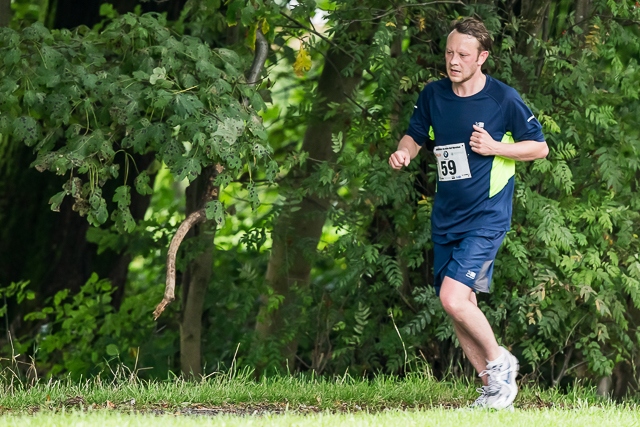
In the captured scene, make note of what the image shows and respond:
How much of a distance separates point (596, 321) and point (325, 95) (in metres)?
3.15

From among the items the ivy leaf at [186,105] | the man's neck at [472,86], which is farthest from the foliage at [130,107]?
the man's neck at [472,86]

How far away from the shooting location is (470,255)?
5.20 m

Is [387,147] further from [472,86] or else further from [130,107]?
[130,107]

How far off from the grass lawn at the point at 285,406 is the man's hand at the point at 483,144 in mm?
1374

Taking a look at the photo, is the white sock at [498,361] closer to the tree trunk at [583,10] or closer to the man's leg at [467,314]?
the man's leg at [467,314]

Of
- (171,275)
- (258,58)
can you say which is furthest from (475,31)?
(171,275)

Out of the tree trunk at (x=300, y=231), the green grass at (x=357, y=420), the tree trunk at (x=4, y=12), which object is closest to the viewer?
the green grass at (x=357, y=420)

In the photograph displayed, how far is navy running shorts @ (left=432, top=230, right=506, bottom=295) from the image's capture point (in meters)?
5.20

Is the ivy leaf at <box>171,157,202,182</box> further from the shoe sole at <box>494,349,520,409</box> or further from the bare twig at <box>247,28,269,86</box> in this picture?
the shoe sole at <box>494,349,520,409</box>

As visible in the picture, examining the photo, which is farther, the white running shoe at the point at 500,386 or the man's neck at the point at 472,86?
the man's neck at the point at 472,86

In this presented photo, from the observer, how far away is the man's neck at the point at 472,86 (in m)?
5.35

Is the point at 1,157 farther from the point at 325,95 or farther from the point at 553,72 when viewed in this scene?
the point at 553,72

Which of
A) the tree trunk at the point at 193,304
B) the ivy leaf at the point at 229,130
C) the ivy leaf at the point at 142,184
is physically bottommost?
the tree trunk at the point at 193,304

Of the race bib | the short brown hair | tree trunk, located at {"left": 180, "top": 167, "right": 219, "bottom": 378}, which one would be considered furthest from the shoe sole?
tree trunk, located at {"left": 180, "top": 167, "right": 219, "bottom": 378}
